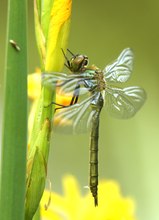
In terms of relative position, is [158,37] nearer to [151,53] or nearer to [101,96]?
[151,53]

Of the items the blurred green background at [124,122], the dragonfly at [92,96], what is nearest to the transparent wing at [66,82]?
the dragonfly at [92,96]

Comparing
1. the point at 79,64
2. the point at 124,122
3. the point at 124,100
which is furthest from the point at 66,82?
the point at 124,122

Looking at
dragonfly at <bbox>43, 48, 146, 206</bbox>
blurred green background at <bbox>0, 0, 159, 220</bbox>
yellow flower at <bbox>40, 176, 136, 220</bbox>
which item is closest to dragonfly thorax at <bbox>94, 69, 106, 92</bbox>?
dragonfly at <bbox>43, 48, 146, 206</bbox>

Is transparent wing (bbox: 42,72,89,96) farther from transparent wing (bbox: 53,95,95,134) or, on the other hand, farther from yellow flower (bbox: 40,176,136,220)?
yellow flower (bbox: 40,176,136,220)

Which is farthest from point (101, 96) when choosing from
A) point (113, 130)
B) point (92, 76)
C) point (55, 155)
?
point (113, 130)

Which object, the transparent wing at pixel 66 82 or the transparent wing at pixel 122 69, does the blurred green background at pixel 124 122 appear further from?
the transparent wing at pixel 66 82

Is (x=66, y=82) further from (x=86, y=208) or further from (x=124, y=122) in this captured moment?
(x=124, y=122)

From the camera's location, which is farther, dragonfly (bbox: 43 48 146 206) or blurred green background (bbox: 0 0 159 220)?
blurred green background (bbox: 0 0 159 220)
